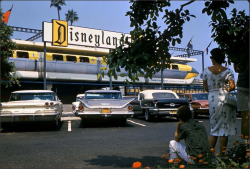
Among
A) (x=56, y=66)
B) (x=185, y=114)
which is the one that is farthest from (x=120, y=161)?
(x=56, y=66)

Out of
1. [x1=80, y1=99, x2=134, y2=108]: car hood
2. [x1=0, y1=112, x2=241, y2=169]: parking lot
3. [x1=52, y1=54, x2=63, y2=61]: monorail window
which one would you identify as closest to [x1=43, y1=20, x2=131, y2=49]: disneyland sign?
[x1=52, y1=54, x2=63, y2=61]: monorail window

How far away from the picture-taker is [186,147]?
3.79m

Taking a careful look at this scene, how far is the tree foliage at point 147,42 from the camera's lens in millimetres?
4367

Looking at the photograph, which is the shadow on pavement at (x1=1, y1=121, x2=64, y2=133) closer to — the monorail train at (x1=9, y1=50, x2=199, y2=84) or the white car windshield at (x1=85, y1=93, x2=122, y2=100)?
the white car windshield at (x1=85, y1=93, x2=122, y2=100)

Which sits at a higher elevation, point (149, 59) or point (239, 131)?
point (149, 59)

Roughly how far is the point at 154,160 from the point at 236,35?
2.61 meters

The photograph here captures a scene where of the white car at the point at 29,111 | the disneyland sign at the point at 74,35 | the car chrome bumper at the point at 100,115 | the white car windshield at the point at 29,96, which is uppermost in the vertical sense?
the disneyland sign at the point at 74,35

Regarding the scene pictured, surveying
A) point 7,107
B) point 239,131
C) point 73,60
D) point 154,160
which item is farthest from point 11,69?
point 239,131

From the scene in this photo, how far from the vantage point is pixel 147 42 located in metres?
4.58

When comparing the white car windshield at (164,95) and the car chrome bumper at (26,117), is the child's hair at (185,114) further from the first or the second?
the white car windshield at (164,95)

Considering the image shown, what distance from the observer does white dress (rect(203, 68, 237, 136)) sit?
4.27 metres

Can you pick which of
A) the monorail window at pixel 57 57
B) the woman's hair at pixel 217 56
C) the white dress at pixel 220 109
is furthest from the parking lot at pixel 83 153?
the monorail window at pixel 57 57

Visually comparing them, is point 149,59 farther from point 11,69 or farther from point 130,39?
point 11,69

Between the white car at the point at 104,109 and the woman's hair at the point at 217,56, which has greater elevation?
the woman's hair at the point at 217,56
